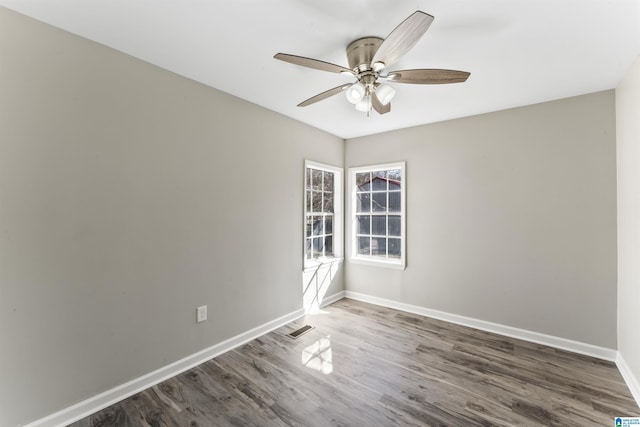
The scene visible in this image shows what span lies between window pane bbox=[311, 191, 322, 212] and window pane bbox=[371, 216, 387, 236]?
843 mm

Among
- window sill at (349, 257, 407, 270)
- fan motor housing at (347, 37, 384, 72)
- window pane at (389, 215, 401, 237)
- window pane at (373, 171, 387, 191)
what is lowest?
window sill at (349, 257, 407, 270)

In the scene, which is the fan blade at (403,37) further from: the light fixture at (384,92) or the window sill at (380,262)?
the window sill at (380,262)

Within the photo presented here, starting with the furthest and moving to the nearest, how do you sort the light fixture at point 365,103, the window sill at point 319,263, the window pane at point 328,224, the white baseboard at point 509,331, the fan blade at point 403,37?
the window pane at point 328,224
the window sill at point 319,263
the white baseboard at point 509,331
the light fixture at point 365,103
the fan blade at point 403,37

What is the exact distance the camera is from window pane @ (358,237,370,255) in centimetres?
427

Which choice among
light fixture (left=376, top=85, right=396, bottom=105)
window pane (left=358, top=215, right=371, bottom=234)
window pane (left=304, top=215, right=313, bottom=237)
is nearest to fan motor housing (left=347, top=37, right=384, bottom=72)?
light fixture (left=376, top=85, right=396, bottom=105)

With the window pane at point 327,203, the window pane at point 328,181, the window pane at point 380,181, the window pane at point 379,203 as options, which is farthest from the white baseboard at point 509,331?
the window pane at point 328,181

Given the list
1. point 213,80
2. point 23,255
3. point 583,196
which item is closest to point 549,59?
point 583,196

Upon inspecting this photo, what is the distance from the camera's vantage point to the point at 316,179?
400 centimetres

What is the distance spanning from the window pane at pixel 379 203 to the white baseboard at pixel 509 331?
4.24 feet

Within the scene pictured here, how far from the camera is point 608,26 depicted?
1712 mm

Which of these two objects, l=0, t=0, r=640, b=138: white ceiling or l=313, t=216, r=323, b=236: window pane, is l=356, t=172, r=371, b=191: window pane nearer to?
l=313, t=216, r=323, b=236: window pane

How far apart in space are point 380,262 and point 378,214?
0.70 meters

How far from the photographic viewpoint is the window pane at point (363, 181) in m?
4.25

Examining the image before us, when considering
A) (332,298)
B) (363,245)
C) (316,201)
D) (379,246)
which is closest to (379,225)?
(379,246)
